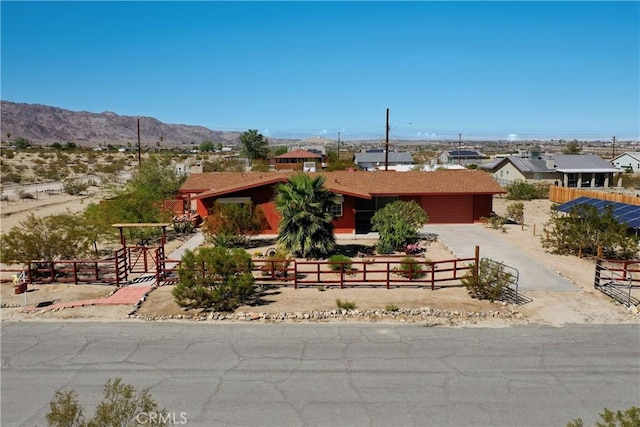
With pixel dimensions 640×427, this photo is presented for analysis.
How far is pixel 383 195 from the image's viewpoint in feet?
100

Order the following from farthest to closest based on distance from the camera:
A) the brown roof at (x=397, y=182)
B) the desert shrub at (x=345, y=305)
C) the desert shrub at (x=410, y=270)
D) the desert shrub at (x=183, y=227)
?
the brown roof at (x=397, y=182) → the desert shrub at (x=183, y=227) → the desert shrub at (x=410, y=270) → the desert shrub at (x=345, y=305)

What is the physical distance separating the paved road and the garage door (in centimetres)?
1761

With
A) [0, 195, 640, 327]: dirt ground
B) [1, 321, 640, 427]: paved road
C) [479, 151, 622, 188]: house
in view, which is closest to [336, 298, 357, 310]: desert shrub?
[0, 195, 640, 327]: dirt ground

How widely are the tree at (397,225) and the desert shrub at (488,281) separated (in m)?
6.44

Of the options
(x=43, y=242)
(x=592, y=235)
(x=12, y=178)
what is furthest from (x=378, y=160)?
(x=43, y=242)

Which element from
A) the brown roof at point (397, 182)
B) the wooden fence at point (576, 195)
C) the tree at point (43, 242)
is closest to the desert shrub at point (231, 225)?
the brown roof at point (397, 182)

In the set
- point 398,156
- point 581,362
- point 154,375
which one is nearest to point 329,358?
point 154,375

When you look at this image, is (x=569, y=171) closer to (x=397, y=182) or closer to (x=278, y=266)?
(x=397, y=182)

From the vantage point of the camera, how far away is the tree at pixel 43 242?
63.6ft

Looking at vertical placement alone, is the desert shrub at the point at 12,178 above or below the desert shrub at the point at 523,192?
above

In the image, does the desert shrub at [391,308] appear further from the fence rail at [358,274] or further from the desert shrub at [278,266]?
the desert shrub at [278,266]

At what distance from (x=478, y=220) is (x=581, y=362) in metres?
20.7

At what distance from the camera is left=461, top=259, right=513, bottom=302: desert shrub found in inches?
648

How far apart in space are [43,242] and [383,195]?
19007mm
